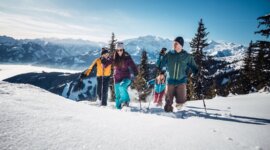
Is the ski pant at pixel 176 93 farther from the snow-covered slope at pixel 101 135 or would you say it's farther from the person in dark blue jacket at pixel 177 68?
the snow-covered slope at pixel 101 135

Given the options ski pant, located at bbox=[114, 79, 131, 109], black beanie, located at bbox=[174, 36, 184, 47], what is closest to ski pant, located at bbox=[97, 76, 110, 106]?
ski pant, located at bbox=[114, 79, 131, 109]

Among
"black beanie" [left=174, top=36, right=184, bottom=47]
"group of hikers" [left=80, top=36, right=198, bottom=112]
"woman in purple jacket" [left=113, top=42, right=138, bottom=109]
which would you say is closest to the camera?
"black beanie" [left=174, top=36, right=184, bottom=47]

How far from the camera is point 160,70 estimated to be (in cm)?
753

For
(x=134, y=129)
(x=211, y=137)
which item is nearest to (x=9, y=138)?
(x=134, y=129)

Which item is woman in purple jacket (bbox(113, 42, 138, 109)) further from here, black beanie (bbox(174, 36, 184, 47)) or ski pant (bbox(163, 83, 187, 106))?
black beanie (bbox(174, 36, 184, 47))

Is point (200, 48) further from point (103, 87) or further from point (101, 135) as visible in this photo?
point (101, 135)

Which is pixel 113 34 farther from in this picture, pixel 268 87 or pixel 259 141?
pixel 259 141

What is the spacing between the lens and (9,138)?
2.41m

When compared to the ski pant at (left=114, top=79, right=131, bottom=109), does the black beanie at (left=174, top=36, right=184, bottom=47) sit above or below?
above

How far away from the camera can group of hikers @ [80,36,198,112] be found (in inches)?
280

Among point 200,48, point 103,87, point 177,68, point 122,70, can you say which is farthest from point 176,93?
point 200,48

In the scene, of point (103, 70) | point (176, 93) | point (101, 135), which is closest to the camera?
point (101, 135)

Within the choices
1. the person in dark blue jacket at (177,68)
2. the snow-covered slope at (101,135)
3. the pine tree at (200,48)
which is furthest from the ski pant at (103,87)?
the pine tree at (200,48)

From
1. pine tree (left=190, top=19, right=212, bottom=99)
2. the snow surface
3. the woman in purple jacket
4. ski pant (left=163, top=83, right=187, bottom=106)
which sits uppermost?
pine tree (left=190, top=19, right=212, bottom=99)
